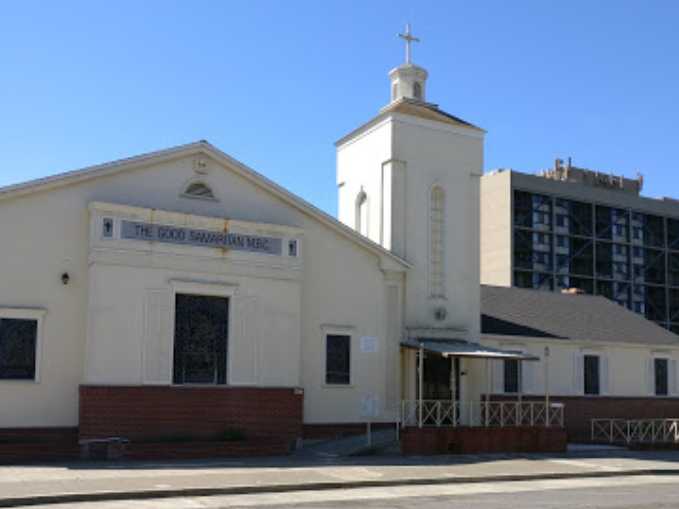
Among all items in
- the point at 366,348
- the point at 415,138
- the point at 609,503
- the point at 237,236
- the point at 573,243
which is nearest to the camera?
the point at 609,503

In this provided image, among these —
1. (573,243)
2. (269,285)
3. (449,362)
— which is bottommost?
(449,362)

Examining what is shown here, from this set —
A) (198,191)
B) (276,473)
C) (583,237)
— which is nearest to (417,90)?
(198,191)

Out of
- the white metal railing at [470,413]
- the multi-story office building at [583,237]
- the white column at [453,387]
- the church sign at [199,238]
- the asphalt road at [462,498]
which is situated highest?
the multi-story office building at [583,237]

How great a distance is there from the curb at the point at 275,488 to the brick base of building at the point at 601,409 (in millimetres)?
9096

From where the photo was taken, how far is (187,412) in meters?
22.8

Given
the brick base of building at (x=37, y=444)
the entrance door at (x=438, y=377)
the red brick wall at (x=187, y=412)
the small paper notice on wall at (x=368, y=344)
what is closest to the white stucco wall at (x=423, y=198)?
the entrance door at (x=438, y=377)

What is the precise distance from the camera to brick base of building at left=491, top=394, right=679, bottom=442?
31.8 metres

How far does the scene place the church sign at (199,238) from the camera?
22719mm

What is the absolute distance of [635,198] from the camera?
100188 millimetres

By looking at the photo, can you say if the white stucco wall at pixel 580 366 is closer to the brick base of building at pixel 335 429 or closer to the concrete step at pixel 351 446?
the brick base of building at pixel 335 429

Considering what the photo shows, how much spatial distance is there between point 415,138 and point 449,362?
6.90 metres

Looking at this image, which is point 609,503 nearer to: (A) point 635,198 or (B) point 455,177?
(B) point 455,177

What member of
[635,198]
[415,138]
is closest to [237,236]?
[415,138]

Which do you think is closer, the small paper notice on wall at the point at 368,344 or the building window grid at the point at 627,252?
the small paper notice on wall at the point at 368,344
